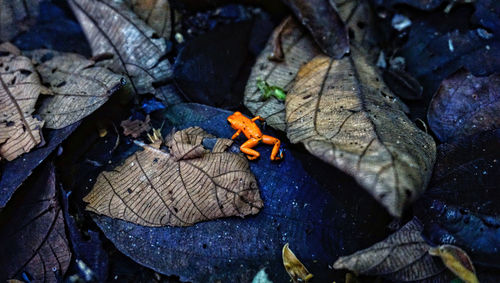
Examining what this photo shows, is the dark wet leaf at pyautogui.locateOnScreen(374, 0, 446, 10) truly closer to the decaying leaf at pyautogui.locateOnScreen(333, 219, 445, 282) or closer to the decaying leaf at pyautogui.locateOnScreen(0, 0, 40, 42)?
the decaying leaf at pyautogui.locateOnScreen(333, 219, 445, 282)

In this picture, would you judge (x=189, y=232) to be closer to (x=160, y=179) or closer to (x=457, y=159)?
(x=160, y=179)

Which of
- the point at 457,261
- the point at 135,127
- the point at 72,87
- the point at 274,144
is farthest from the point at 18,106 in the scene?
the point at 457,261

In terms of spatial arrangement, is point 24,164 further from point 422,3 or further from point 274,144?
point 422,3

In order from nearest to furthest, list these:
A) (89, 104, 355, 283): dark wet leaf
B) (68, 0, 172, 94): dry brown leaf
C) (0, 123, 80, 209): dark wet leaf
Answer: (89, 104, 355, 283): dark wet leaf
(0, 123, 80, 209): dark wet leaf
(68, 0, 172, 94): dry brown leaf

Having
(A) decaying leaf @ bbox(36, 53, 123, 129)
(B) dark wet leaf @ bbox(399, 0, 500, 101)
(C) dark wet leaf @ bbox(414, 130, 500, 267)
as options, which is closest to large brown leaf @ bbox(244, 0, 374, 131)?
(B) dark wet leaf @ bbox(399, 0, 500, 101)

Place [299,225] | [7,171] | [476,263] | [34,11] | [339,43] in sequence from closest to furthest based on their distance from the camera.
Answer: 1. [476,263]
2. [299,225]
3. [7,171]
4. [339,43]
5. [34,11]

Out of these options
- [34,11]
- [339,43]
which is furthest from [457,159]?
[34,11]
